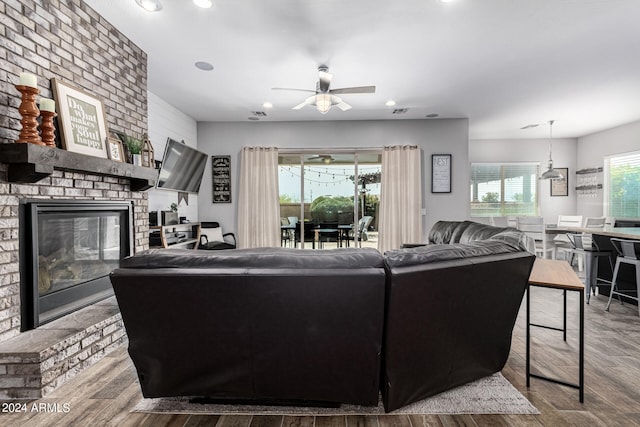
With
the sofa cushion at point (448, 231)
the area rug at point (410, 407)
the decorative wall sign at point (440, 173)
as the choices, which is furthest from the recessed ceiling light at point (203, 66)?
the decorative wall sign at point (440, 173)

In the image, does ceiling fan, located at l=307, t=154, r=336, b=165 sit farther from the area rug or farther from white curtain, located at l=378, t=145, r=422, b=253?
the area rug

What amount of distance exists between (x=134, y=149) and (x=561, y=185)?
8345 millimetres

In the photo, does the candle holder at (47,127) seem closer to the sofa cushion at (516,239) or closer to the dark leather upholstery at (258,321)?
the dark leather upholstery at (258,321)

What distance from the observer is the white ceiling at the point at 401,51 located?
254 centimetres

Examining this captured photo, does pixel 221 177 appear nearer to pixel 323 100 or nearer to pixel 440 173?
pixel 323 100

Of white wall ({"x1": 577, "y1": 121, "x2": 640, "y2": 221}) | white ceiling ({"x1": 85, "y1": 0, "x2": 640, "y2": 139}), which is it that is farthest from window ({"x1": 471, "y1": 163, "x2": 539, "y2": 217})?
white ceiling ({"x1": 85, "y1": 0, "x2": 640, "y2": 139})

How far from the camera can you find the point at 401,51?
10.4 feet

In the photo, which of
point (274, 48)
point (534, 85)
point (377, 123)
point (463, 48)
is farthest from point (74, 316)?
point (534, 85)

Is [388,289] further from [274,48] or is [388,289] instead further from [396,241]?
[396,241]

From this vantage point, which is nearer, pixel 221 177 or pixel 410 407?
pixel 410 407

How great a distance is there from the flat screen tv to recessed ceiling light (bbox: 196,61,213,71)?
1263mm

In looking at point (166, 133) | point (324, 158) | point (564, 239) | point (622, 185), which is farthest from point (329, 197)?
point (622, 185)

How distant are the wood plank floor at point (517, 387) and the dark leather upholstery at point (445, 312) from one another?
225 millimetres

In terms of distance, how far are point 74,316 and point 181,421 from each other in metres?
1.36
